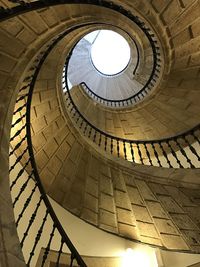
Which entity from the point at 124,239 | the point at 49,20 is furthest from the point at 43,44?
the point at 124,239

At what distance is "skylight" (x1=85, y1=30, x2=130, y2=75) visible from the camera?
1266 cm

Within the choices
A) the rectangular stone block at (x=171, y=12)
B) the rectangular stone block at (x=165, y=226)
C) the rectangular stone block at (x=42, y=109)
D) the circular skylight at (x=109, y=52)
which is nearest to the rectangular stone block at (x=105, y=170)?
the rectangular stone block at (x=165, y=226)

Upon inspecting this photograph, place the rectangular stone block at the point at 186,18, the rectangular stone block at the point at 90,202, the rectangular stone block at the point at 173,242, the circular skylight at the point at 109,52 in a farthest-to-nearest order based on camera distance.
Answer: the circular skylight at the point at 109,52, the rectangular stone block at the point at 90,202, the rectangular stone block at the point at 173,242, the rectangular stone block at the point at 186,18

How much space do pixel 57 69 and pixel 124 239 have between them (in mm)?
3781

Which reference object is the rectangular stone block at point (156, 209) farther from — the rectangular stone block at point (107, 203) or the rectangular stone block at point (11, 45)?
the rectangular stone block at point (11, 45)

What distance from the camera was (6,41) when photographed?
3.55 metres

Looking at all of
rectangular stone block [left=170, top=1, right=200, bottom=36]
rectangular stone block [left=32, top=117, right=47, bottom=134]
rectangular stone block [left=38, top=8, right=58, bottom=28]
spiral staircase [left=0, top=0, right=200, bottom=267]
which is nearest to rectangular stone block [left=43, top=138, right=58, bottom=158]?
spiral staircase [left=0, top=0, right=200, bottom=267]

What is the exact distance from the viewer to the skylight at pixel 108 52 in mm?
12663

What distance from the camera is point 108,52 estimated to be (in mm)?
14695

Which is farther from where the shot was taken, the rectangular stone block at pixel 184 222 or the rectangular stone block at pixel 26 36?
the rectangular stone block at pixel 184 222

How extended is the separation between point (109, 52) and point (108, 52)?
7 centimetres

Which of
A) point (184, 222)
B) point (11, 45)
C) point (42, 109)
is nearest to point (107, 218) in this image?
point (184, 222)

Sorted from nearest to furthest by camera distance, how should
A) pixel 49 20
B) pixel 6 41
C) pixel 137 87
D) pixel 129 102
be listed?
pixel 6 41 < pixel 49 20 < pixel 129 102 < pixel 137 87

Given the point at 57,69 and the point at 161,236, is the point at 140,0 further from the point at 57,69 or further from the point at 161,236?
the point at 161,236
